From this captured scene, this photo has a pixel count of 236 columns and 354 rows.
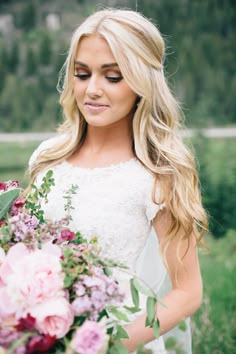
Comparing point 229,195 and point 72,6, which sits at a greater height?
point 72,6

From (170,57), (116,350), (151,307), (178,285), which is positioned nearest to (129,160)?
(178,285)

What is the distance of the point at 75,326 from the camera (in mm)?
1590

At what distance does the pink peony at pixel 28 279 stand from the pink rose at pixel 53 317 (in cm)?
1

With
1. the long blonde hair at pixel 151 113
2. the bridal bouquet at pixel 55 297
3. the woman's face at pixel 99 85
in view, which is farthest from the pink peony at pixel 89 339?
the woman's face at pixel 99 85

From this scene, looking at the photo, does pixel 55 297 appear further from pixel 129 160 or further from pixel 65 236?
pixel 129 160

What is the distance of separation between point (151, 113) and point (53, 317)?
1011mm

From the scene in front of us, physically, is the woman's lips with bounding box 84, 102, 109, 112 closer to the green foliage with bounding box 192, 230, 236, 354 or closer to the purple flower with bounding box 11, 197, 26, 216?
the purple flower with bounding box 11, 197, 26, 216

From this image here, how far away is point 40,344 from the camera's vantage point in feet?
4.90

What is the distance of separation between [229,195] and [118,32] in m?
4.11

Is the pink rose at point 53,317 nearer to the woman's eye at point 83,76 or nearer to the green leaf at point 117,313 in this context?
the green leaf at point 117,313

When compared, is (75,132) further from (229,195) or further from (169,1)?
(169,1)

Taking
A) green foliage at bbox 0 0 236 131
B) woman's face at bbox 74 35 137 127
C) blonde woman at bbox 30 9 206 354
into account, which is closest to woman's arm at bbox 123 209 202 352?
→ blonde woman at bbox 30 9 206 354

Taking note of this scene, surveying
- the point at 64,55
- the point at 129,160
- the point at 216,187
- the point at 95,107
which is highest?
the point at 95,107

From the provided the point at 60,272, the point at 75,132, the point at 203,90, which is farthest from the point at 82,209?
the point at 203,90
